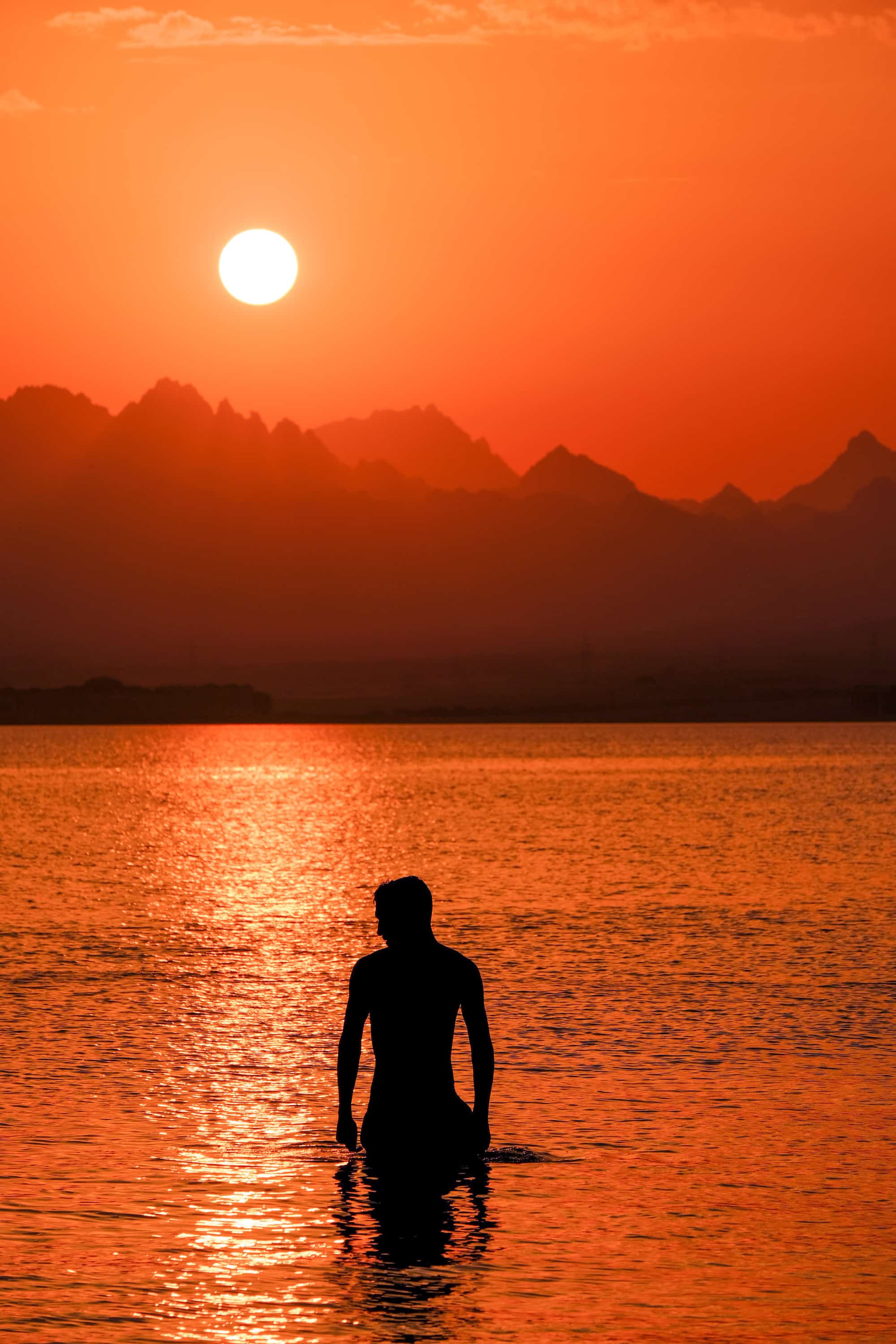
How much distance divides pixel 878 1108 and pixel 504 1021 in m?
8.67

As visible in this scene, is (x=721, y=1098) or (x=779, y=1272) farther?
(x=721, y=1098)

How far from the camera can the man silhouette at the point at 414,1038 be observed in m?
15.9

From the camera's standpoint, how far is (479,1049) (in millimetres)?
16656

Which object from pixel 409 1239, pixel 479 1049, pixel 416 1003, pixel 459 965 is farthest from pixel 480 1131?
pixel 459 965

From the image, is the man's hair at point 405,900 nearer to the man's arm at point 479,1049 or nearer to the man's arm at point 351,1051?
the man's arm at point 479,1049

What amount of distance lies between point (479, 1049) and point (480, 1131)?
968mm

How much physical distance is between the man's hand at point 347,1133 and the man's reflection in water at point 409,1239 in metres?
0.55

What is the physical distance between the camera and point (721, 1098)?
23266 millimetres

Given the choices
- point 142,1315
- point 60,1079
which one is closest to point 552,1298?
point 142,1315

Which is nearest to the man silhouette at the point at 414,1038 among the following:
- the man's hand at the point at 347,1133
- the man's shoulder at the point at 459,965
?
the man's shoulder at the point at 459,965

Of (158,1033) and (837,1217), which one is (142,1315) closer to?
(837,1217)

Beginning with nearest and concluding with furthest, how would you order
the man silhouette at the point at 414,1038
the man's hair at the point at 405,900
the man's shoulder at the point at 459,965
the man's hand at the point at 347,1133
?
the man's hair at the point at 405,900 → the man silhouette at the point at 414,1038 → the man's shoulder at the point at 459,965 → the man's hand at the point at 347,1133

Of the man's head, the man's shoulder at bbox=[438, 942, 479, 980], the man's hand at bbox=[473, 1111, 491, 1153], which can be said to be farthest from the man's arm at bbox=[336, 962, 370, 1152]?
the man's hand at bbox=[473, 1111, 491, 1153]

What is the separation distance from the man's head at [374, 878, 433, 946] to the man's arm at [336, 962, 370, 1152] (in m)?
0.68
